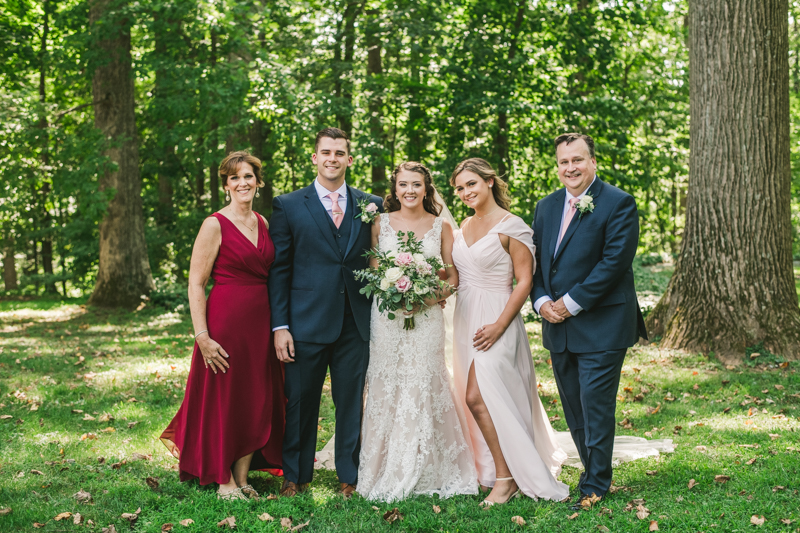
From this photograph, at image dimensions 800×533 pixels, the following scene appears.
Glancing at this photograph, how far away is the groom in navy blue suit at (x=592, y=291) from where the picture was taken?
398 centimetres

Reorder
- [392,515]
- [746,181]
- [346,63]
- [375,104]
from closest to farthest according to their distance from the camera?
[392,515] → [746,181] → [346,63] → [375,104]

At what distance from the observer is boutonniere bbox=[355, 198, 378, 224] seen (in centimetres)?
443

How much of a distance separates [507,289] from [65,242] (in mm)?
19394

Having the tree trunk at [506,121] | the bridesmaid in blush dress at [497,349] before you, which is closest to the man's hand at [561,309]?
the bridesmaid in blush dress at [497,349]

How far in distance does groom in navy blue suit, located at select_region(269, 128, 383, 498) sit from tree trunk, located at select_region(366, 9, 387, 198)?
7.70 m

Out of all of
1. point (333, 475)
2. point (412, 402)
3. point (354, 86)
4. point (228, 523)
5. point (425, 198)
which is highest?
point (354, 86)

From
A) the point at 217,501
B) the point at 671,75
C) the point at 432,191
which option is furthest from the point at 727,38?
the point at 671,75

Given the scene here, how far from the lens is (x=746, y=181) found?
7.12 metres

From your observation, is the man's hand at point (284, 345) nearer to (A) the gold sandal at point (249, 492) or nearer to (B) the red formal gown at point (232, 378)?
(B) the red formal gown at point (232, 378)

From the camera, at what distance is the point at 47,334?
10719mm

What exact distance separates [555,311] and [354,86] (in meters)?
Result: 9.86

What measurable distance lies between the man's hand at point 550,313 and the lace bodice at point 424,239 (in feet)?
2.96

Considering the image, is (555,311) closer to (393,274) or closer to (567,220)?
(567,220)

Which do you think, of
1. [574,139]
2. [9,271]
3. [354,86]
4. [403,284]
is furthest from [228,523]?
[9,271]
